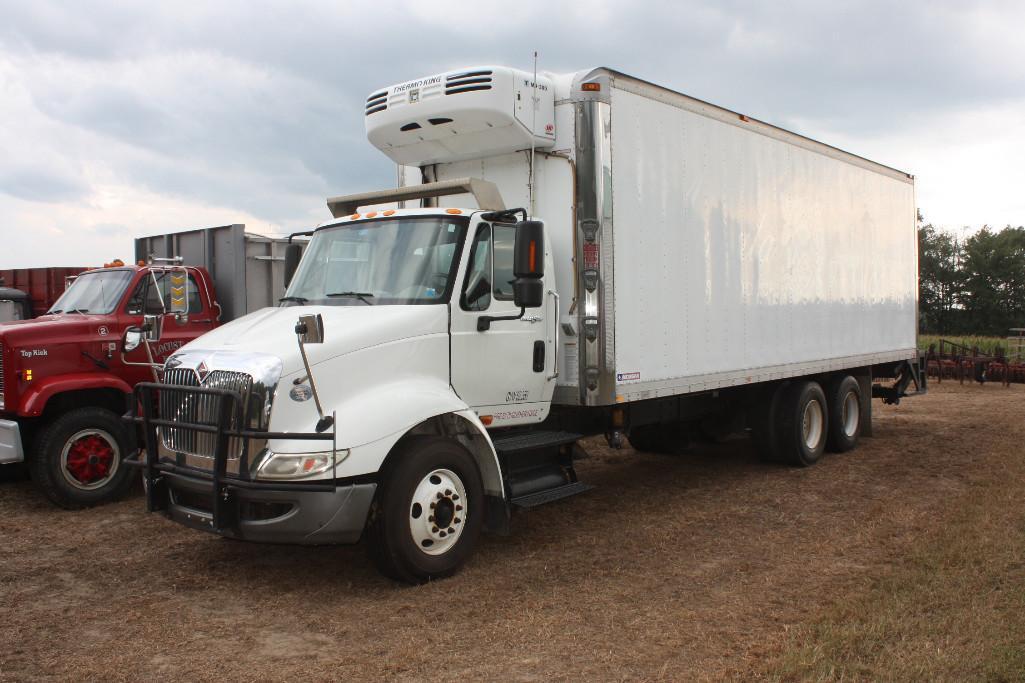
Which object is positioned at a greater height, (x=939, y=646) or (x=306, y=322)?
(x=306, y=322)

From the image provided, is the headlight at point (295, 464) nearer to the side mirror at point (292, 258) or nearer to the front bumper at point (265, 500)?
the front bumper at point (265, 500)

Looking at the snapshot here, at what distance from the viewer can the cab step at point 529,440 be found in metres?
6.48

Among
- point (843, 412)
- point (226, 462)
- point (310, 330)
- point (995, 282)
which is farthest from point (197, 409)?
point (995, 282)

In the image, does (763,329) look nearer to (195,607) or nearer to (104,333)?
(195,607)

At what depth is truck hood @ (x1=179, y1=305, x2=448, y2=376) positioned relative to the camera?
5523mm

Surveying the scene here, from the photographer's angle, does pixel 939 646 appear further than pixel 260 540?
No

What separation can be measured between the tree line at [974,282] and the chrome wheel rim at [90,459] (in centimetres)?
6414

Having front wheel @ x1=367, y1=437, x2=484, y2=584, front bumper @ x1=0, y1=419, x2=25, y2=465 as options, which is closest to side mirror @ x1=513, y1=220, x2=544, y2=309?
front wheel @ x1=367, y1=437, x2=484, y2=584

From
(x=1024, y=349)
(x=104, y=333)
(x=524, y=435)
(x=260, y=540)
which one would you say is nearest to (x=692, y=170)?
(x=524, y=435)

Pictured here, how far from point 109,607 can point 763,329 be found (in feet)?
21.9

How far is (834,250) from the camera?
10727 mm

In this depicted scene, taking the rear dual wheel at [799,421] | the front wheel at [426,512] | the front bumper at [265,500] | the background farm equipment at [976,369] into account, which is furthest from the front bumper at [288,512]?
the background farm equipment at [976,369]

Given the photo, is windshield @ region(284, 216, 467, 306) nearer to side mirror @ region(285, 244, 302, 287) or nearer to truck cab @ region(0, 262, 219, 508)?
side mirror @ region(285, 244, 302, 287)

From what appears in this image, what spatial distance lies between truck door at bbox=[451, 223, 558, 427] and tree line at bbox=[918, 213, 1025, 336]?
63.4 meters
